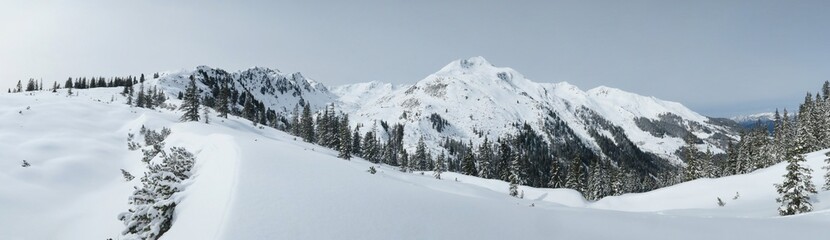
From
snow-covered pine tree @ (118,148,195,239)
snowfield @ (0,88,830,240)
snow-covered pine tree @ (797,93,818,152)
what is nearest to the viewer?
snowfield @ (0,88,830,240)

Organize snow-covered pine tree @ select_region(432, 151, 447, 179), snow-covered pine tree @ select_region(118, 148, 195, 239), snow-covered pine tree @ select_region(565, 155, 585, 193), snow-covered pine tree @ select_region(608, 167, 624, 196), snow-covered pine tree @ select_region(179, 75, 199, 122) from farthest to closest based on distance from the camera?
1. snow-covered pine tree @ select_region(565, 155, 585, 193)
2. snow-covered pine tree @ select_region(608, 167, 624, 196)
3. snow-covered pine tree @ select_region(179, 75, 199, 122)
4. snow-covered pine tree @ select_region(432, 151, 447, 179)
5. snow-covered pine tree @ select_region(118, 148, 195, 239)

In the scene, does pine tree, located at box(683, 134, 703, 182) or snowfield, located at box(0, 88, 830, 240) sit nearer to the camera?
Answer: snowfield, located at box(0, 88, 830, 240)

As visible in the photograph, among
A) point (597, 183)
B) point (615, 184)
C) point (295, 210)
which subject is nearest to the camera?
point (295, 210)

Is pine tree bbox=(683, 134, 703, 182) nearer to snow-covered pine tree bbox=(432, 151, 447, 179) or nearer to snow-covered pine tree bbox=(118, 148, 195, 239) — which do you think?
snow-covered pine tree bbox=(432, 151, 447, 179)

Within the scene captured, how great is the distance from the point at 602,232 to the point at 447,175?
54923 millimetres

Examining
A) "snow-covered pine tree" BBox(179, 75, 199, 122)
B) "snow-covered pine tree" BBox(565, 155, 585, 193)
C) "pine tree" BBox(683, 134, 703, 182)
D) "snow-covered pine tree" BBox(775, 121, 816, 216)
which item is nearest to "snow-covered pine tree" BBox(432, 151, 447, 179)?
"snow-covered pine tree" BBox(565, 155, 585, 193)

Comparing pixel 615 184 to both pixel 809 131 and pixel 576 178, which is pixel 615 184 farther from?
pixel 809 131

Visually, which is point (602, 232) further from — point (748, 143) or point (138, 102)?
point (138, 102)

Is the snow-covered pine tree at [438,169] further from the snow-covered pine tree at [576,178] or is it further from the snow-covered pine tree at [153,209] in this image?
the snow-covered pine tree at [153,209]

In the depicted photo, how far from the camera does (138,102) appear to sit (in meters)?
97.2

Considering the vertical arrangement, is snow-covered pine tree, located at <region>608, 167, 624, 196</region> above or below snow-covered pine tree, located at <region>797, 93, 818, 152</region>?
below

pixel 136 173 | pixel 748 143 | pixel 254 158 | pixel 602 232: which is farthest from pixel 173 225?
pixel 748 143

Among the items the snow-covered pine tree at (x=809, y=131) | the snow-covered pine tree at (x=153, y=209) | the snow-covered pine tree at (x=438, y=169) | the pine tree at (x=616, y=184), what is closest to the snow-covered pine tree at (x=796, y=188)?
the snow-covered pine tree at (x=438, y=169)

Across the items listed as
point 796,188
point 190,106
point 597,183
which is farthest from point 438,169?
point 796,188
